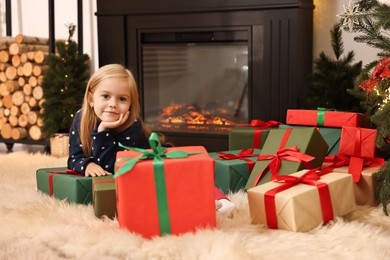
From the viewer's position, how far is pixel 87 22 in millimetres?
3951

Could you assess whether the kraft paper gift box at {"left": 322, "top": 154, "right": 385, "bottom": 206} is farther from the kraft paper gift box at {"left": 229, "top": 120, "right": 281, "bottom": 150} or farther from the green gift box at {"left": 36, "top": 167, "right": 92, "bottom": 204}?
the green gift box at {"left": 36, "top": 167, "right": 92, "bottom": 204}

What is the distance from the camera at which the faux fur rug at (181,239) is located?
1580 millimetres

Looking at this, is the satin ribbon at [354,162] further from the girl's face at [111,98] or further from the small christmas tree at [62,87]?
the small christmas tree at [62,87]

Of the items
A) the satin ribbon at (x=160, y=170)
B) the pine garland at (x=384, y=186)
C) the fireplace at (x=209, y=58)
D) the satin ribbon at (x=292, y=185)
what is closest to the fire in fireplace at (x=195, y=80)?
the fireplace at (x=209, y=58)

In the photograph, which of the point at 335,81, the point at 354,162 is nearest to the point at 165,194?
the point at 354,162

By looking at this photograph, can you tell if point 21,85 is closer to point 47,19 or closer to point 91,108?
point 47,19

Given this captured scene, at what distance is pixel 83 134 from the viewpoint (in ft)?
7.25

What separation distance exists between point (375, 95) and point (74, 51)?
2075 millimetres

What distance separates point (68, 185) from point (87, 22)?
2.12 metres

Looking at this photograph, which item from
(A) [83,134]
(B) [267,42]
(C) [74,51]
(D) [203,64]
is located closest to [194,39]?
(D) [203,64]

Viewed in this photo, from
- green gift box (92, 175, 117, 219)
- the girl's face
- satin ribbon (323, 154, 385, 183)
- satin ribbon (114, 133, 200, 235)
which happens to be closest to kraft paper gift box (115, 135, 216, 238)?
satin ribbon (114, 133, 200, 235)

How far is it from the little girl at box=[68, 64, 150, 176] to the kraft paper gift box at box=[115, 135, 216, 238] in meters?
0.44

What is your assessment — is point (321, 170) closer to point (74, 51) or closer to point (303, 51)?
point (303, 51)

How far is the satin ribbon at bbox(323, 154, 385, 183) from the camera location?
2197 mm
